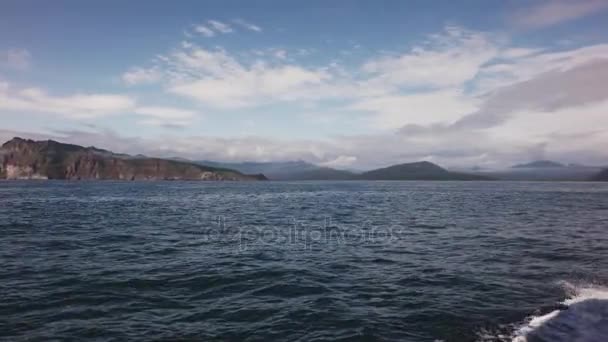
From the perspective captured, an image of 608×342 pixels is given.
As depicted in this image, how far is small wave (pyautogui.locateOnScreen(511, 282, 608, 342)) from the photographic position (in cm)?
1689

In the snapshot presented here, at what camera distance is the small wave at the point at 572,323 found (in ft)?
55.4

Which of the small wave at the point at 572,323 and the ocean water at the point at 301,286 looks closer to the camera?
the small wave at the point at 572,323

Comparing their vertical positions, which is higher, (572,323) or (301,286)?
(572,323)

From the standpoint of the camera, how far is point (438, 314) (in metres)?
20.2

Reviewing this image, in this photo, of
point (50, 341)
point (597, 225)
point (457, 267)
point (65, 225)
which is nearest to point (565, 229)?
point (597, 225)

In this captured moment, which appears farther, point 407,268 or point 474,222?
point 474,222

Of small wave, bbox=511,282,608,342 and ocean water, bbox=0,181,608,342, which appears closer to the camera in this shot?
small wave, bbox=511,282,608,342

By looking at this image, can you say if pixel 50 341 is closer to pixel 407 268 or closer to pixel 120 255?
pixel 120 255

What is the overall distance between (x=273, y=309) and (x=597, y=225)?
55.0 metres

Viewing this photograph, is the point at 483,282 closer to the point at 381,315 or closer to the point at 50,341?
the point at 381,315

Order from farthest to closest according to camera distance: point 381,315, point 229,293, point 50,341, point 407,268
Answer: point 407,268 < point 229,293 < point 381,315 < point 50,341

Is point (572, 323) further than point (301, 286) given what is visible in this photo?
No

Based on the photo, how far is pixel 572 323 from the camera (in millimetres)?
18438

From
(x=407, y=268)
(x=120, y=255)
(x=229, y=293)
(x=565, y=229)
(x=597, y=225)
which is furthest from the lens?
(x=597, y=225)
